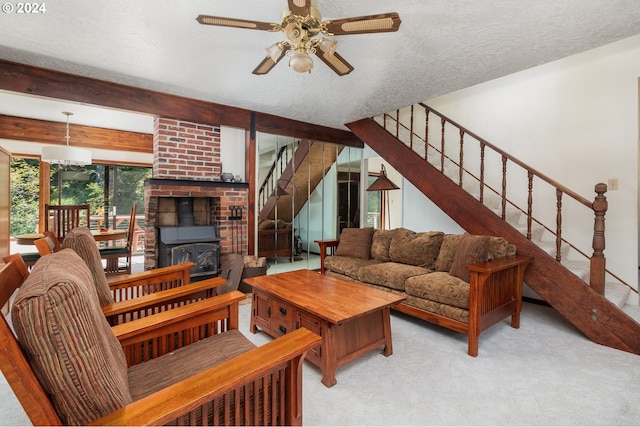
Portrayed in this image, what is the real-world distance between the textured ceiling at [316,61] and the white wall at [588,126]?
107 cm

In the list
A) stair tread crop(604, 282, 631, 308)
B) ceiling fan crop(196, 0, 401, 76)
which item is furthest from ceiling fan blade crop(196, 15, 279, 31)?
stair tread crop(604, 282, 631, 308)

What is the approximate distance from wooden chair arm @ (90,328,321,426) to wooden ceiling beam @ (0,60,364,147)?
3.40 meters

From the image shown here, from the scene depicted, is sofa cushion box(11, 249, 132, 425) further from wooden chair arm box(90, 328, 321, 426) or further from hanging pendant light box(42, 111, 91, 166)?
hanging pendant light box(42, 111, 91, 166)

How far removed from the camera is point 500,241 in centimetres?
279

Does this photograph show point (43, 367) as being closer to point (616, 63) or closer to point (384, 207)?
point (616, 63)

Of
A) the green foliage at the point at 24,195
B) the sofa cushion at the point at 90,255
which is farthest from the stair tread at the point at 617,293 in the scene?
the green foliage at the point at 24,195

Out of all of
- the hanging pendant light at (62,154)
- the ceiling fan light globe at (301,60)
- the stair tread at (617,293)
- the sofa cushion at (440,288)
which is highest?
the ceiling fan light globe at (301,60)

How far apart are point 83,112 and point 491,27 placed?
5337mm

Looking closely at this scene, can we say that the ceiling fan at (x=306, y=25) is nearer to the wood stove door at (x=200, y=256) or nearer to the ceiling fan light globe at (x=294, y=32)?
the ceiling fan light globe at (x=294, y=32)

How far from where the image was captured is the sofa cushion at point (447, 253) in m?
2.98

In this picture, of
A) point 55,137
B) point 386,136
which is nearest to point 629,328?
point 386,136

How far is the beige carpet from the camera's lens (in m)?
1.60

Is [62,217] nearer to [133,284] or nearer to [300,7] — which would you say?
[133,284]

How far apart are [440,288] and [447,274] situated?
Answer: 0.36 meters
